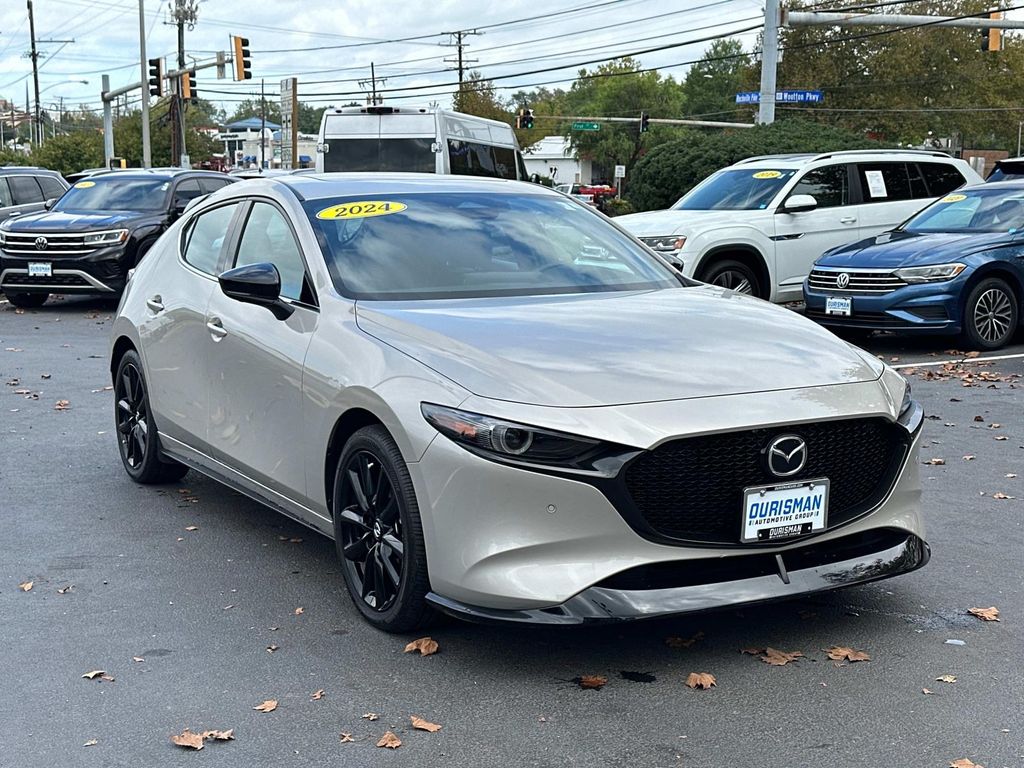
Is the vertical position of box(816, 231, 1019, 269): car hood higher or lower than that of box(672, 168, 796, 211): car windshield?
lower

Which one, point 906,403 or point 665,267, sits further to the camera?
point 665,267

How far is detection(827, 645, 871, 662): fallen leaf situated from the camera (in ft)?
14.8

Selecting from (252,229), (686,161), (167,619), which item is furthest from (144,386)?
(686,161)

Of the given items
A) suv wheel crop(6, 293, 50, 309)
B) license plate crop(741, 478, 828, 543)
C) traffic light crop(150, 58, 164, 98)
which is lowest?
suv wheel crop(6, 293, 50, 309)

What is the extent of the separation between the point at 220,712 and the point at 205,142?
3153 inches

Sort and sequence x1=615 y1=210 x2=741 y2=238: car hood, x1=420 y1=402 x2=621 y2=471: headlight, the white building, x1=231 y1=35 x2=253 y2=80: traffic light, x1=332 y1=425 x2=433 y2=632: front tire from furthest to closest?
the white building → x1=231 y1=35 x2=253 y2=80: traffic light → x1=615 y1=210 x2=741 y2=238: car hood → x1=332 y1=425 x2=433 y2=632: front tire → x1=420 y1=402 x2=621 y2=471: headlight

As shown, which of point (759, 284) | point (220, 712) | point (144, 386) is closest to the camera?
point (220, 712)

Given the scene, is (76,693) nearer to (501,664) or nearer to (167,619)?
(167,619)

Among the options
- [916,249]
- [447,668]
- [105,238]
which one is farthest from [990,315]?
[105,238]

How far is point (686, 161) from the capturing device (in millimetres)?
23047

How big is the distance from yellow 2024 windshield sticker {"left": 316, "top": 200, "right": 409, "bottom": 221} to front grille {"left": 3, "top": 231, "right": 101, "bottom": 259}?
12.1 metres

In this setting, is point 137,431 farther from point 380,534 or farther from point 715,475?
point 715,475

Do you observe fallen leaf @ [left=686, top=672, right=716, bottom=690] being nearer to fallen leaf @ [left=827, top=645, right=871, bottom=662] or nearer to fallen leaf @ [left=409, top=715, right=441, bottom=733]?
fallen leaf @ [left=827, top=645, right=871, bottom=662]

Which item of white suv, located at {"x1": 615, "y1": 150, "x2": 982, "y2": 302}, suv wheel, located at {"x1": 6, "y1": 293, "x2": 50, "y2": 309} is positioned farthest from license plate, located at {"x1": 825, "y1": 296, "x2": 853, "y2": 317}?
suv wheel, located at {"x1": 6, "y1": 293, "x2": 50, "y2": 309}
